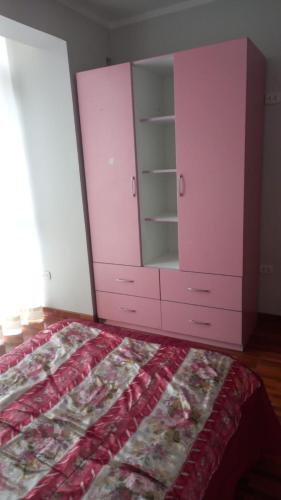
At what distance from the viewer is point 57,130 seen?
3.02m

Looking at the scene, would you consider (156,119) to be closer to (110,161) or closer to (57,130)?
(110,161)

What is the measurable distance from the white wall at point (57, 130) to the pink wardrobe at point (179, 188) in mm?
132

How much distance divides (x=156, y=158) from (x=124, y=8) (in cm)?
120

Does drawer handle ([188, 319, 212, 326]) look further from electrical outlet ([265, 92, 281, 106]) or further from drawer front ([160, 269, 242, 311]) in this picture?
electrical outlet ([265, 92, 281, 106])

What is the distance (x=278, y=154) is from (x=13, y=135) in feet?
7.27

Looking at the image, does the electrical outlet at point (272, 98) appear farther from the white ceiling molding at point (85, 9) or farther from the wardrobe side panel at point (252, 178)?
the white ceiling molding at point (85, 9)

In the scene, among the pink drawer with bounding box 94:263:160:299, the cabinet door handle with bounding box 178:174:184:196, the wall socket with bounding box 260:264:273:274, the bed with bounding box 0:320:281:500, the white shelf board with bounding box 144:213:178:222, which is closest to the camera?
the bed with bounding box 0:320:281:500

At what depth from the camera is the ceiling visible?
9.36 ft

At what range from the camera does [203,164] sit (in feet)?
8.32

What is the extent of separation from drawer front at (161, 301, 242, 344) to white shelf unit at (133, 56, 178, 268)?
35 cm

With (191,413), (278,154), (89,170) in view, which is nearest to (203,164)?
(278,154)

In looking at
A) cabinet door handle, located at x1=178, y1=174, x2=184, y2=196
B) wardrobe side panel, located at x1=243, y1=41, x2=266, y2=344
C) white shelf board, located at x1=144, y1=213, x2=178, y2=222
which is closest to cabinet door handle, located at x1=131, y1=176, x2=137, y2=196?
white shelf board, located at x1=144, y1=213, x2=178, y2=222

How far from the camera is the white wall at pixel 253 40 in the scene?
8.91 ft

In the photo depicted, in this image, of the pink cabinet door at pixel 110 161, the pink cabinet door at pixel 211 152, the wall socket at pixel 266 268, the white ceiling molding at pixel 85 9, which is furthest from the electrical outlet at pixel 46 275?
the white ceiling molding at pixel 85 9
